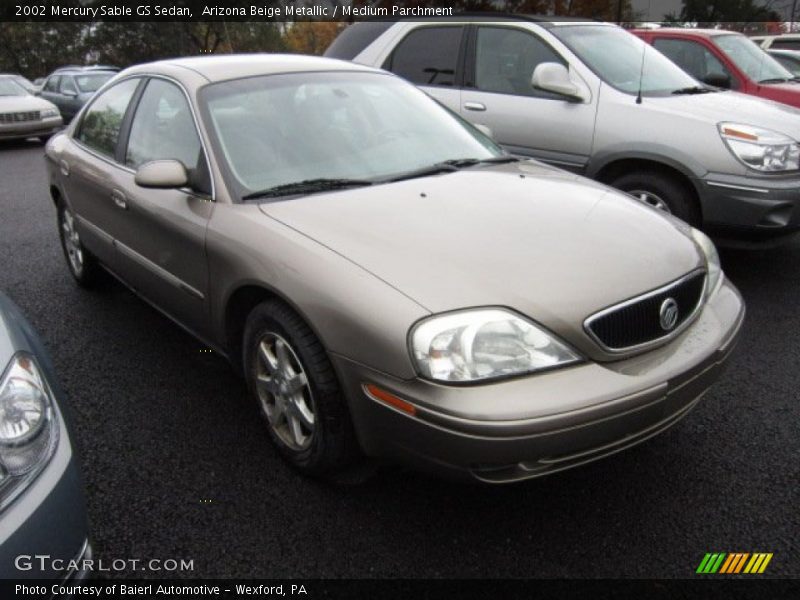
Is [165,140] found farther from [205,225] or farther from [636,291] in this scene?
[636,291]

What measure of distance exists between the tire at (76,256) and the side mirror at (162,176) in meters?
1.72

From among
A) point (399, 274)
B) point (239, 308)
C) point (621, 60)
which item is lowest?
point (239, 308)

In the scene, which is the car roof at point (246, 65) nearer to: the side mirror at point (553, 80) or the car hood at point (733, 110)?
the side mirror at point (553, 80)

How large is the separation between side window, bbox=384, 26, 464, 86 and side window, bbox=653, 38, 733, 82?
3089 mm

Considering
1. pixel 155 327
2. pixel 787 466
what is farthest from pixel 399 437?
pixel 155 327

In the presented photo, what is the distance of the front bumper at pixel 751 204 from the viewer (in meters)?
4.09

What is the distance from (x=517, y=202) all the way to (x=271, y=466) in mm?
1413

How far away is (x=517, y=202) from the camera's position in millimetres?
2658

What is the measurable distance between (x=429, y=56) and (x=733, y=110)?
240cm

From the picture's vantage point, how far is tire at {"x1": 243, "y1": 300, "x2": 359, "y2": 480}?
2.29 meters

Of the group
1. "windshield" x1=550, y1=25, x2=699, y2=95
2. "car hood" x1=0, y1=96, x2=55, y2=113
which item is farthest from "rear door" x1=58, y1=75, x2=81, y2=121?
"windshield" x1=550, y1=25, x2=699, y2=95

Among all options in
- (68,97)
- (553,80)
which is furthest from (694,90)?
(68,97)

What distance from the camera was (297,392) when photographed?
8.05ft

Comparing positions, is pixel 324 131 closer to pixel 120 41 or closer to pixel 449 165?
pixel 449 165
